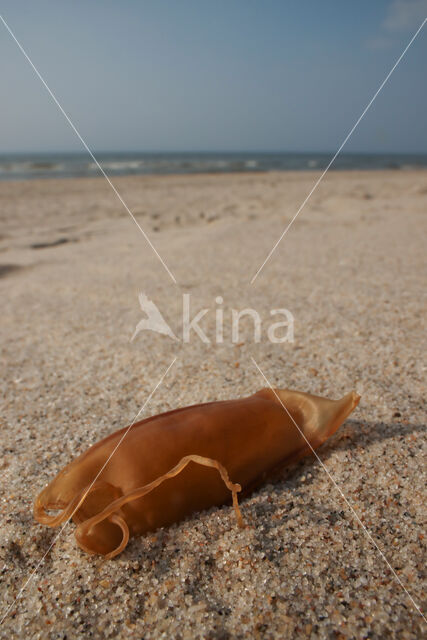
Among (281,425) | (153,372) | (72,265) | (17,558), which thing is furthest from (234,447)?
(72,265)

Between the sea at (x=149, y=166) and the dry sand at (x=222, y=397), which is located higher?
the dry sand at (x=222, y=397)

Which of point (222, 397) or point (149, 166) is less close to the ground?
point (222, 397)

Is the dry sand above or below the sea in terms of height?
above

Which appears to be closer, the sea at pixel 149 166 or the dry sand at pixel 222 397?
the dry sand at pixel 222 397

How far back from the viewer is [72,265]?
396 centimetres

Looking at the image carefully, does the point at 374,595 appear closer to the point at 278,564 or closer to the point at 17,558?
the point at 278,564

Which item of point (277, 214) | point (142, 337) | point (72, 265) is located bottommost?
point (277, 214)

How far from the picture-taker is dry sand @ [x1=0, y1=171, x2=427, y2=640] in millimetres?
930

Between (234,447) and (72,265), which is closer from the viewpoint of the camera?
(234,447)

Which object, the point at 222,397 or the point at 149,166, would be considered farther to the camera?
the point at 149,166

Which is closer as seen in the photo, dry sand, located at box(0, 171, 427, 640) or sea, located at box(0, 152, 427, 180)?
dry sand, located at box(0, 171, 427, 640)

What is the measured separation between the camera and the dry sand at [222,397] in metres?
0.93

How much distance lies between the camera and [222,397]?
1700mm

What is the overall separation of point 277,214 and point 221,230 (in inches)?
48.6
